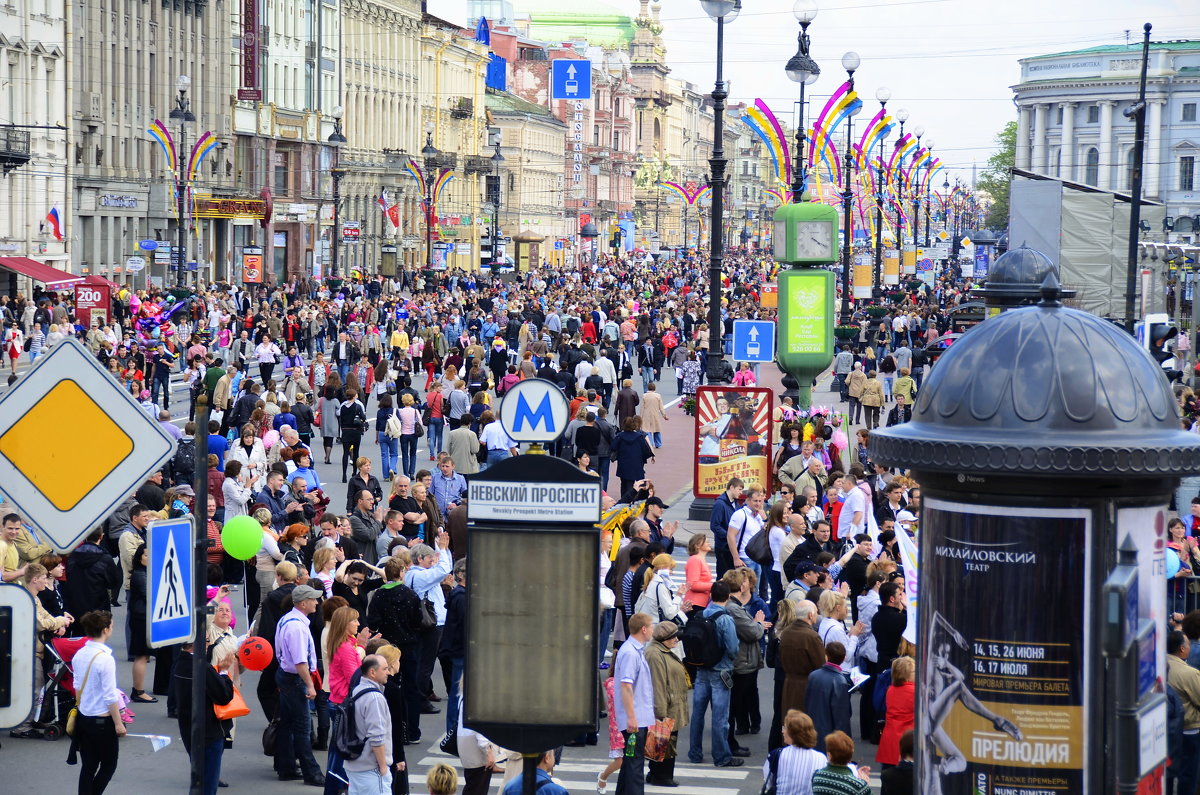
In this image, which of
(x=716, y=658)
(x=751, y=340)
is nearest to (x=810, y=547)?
(x=716, y=658)

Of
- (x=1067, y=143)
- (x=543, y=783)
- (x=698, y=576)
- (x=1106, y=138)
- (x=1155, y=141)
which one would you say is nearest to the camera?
(x=543, y=783)

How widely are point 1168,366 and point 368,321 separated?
64.6 ft

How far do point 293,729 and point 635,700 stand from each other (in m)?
2.39

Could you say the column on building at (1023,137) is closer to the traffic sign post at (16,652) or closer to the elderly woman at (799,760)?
the elderly woman at (799,760)

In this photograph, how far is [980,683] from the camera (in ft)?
21.3

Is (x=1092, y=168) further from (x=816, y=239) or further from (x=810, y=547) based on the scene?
(x=810, y=547)

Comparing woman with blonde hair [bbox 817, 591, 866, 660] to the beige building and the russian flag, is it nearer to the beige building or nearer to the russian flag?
the beige building

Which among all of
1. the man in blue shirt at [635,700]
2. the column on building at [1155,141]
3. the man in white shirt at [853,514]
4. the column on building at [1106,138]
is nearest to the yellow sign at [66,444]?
the man in blue shirt at [635,700]

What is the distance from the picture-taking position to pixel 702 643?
12.5 meters

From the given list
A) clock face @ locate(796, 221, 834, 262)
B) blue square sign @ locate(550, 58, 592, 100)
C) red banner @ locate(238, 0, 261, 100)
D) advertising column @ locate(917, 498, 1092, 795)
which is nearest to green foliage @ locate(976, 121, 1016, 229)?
blue square sign @ locate(550, 58, 592, 100)

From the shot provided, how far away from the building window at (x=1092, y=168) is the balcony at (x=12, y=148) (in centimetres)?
9775

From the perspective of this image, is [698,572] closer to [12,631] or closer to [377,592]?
[377,592]

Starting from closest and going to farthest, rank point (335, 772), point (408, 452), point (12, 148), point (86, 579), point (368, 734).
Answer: point (368, 734), point (335, 772), point (86, 579), point (408, 452), point (12, 148)

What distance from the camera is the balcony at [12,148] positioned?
5028 centimetres
